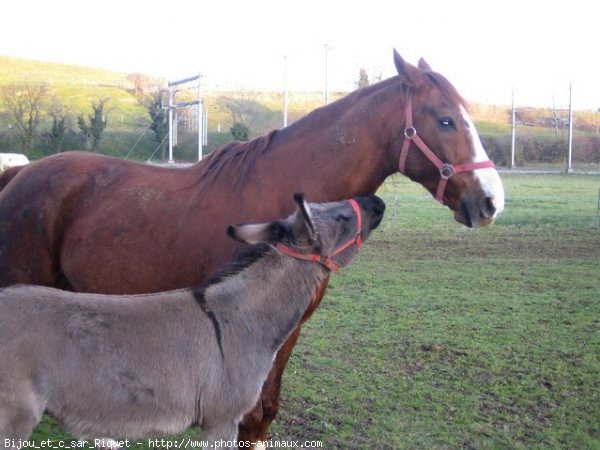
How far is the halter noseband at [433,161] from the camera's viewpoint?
3.64 m

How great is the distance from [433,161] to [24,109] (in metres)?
48.1

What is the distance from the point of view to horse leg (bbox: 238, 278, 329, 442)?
3818mm

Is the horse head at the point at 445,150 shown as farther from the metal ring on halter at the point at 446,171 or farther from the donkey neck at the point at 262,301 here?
the donkey neck at the point at 262,301

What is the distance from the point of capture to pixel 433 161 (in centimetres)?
370

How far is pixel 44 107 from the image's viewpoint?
4928 cm

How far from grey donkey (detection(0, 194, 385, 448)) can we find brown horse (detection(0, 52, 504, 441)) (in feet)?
1.28

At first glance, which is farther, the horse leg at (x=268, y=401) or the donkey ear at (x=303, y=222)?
the horse leg at (x=268, y=401)

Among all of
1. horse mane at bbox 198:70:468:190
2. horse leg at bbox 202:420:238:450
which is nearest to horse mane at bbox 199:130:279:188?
horse mane at bbox 198:70:468:190

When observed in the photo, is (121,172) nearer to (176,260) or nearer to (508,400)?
(176,260)

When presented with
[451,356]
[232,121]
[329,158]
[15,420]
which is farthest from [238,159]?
[232,121]

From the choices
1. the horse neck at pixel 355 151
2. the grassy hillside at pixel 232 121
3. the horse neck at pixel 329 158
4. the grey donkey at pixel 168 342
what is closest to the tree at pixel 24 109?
the grassy hillside at pixel 232 121

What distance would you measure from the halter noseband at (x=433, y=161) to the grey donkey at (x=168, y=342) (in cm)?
66

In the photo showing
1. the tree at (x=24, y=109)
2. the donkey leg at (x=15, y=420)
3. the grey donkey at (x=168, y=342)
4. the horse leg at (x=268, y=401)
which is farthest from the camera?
the tree at (x=24, y=109)

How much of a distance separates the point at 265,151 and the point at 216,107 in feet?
156
